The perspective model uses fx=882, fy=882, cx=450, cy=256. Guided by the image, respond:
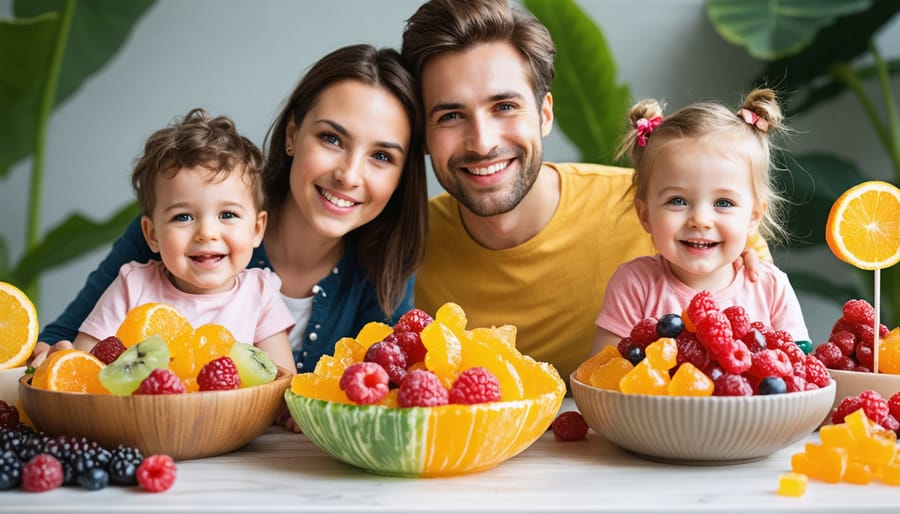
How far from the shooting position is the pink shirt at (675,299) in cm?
204

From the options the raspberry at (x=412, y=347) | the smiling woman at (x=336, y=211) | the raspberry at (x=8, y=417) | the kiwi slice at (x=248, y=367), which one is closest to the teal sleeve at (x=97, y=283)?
the smiling woman at (x=336, y=211)

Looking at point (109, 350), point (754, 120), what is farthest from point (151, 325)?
point (754, 120)

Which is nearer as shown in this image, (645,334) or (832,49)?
(645,334)

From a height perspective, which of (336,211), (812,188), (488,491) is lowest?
(488,491)

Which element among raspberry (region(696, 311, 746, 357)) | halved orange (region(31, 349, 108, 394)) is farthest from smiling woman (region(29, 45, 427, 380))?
raspberry (region(696, 311, 746, 357))

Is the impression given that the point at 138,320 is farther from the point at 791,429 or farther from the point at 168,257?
the point at 791,429

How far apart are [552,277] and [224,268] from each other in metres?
1.06

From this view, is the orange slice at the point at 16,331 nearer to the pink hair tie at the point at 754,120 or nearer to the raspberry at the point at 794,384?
the raspberry at the point at 794,384

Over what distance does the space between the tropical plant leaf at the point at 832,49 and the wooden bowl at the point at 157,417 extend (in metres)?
3.44

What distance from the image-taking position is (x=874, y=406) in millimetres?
1522

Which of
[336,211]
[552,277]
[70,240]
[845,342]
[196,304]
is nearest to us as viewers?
[845,342]

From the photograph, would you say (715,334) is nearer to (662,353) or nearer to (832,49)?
(662,353)

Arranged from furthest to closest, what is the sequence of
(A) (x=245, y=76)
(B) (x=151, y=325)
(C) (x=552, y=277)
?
(A) (x=245, y=76), (C) (x=552, y=277), (B) (x=151, y=325)

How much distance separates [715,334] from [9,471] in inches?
43.3
